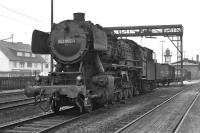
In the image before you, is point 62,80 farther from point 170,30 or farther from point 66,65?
point 170,30

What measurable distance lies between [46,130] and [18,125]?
1.52m

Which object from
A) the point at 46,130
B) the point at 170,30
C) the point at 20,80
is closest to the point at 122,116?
the point at 46,130

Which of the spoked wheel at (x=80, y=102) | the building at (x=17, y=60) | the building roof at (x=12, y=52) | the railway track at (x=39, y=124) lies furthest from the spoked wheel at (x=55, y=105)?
the building roof at (x=12, y=52)

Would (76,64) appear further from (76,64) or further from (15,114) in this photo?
(15,114)

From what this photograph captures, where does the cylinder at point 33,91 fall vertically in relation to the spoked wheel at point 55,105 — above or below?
above

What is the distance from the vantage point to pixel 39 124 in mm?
9570

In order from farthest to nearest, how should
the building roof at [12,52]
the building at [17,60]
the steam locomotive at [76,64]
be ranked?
the building roof at [12,52] → the building at [17,60] → the steam locomotive at [76,64]

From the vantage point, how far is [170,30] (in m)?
34.6

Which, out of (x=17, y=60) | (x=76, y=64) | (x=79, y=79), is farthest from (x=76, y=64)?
(x=17, y=60)

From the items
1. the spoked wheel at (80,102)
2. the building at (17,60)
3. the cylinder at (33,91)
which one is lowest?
the spoked wheel at (80,102)

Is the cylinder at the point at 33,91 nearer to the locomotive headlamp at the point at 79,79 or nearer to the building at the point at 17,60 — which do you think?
the locomotive headlamp at the point at 79,79

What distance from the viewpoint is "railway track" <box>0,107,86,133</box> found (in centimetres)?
861

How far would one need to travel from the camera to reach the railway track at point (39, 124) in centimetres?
861

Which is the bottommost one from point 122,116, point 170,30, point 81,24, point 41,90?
point 122,116
